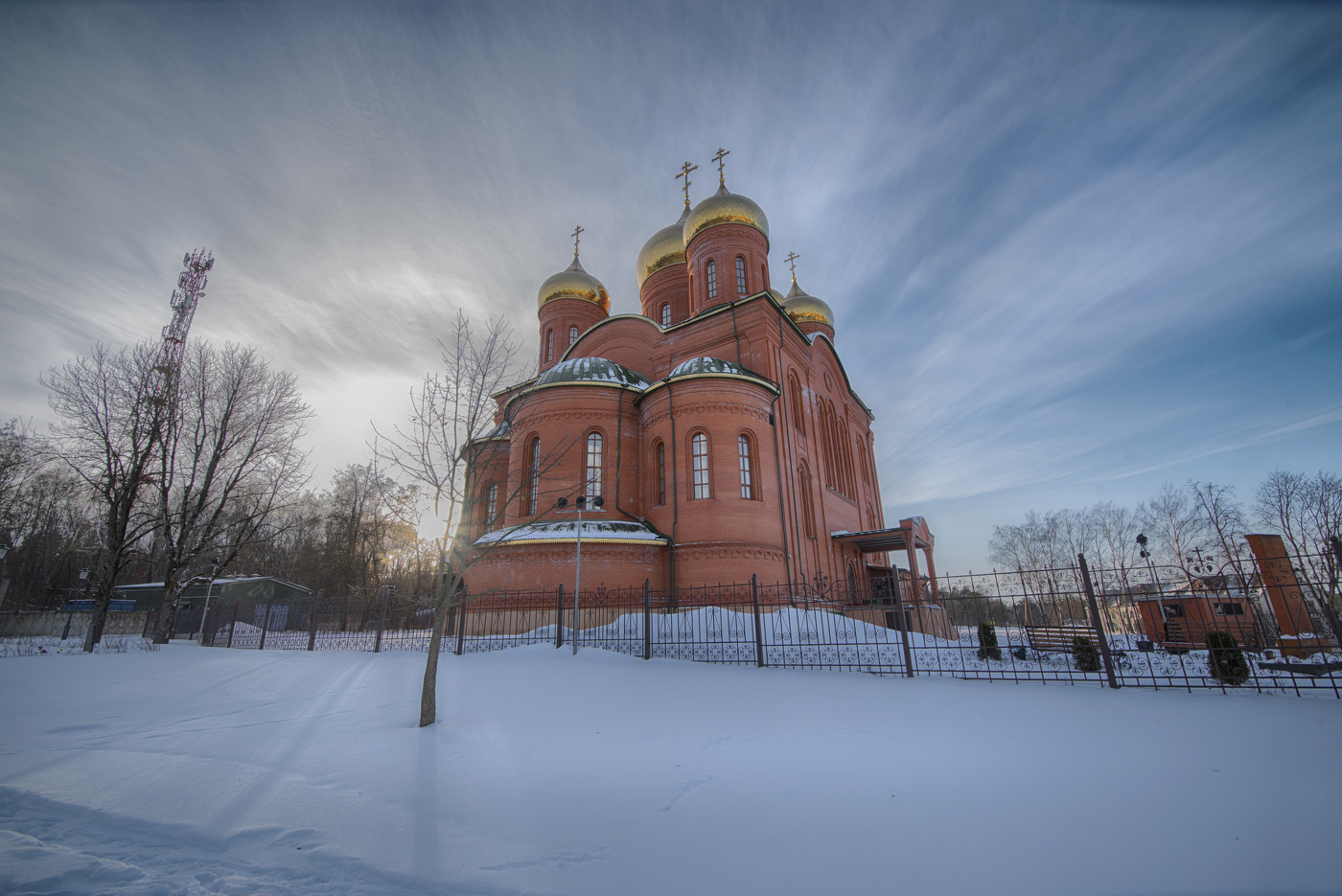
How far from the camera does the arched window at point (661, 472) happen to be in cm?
1601

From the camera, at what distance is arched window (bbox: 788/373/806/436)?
19.0 metres

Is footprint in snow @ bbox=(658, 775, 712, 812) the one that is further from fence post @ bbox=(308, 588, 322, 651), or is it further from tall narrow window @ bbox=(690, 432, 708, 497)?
fence post @ bbox=(308, 588, 322, 651)

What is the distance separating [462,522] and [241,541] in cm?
1361

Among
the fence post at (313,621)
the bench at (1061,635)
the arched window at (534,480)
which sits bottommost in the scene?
the bench at (1061,635)

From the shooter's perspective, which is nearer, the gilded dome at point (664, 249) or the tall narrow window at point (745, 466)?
the tall narrow window at point (745, 466)

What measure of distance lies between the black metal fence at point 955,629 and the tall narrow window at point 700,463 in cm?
296

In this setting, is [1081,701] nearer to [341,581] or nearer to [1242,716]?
[1242,716]

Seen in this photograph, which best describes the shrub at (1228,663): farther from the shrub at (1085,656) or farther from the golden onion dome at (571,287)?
the golden onion dome at (571,287)

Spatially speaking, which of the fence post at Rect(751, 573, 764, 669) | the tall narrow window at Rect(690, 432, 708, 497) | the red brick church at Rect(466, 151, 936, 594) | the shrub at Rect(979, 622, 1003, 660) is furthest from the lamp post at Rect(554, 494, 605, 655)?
the shrub at Rect(979, 622, 1003, 660)

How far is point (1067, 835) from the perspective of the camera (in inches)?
113

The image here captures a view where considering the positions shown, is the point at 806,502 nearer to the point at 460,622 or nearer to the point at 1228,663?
the point at 1228,663

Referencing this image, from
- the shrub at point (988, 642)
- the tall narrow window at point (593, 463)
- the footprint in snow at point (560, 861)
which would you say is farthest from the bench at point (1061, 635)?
the tall narrow window at point (593, 463)

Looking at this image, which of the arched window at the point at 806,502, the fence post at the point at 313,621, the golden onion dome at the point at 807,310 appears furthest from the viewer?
the golden onion dome at the point at 807,310

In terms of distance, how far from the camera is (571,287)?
82.6ft
